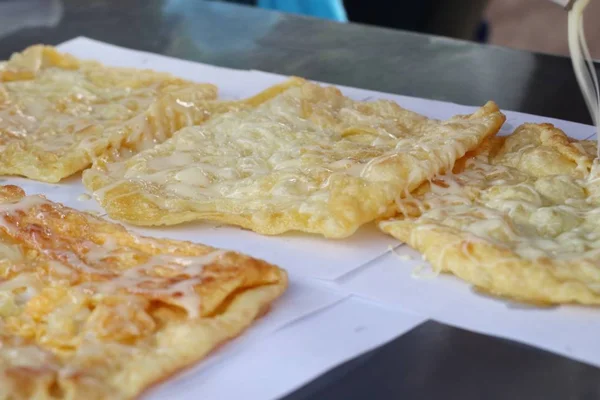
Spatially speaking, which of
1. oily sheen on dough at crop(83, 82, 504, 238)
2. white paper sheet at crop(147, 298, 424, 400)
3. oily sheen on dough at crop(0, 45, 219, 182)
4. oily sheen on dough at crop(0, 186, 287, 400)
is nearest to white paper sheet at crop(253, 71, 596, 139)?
oily sheen on dough at crop(83, 82, 504, 238)

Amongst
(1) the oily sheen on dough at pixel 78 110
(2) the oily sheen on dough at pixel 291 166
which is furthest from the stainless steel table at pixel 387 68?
(1) the oily sheen on dough at pixel 78 110

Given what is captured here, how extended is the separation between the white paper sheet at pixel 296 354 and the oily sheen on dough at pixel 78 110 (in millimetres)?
1193

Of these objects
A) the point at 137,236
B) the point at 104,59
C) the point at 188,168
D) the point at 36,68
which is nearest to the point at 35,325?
the point at 137,236

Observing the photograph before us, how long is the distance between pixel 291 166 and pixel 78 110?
1.07m

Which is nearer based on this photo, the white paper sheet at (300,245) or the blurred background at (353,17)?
the white paper sheet at (300,245)

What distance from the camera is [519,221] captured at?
2.20m

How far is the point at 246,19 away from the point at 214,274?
274 centimetres

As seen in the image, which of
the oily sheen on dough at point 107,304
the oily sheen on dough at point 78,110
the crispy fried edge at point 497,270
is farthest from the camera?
the oily sheen on dough at point 78,110

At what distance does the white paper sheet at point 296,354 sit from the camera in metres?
1.73

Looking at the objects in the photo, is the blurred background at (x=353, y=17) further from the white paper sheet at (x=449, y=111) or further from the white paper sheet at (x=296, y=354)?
the white paper sheet at (x=296, y=354)

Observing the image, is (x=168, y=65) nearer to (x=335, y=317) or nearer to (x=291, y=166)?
(x=291, y=166)

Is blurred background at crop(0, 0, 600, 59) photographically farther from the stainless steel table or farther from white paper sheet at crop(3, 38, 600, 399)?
white paper sheet at crop(3, 38, 600, 399)

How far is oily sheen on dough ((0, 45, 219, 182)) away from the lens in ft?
9.26

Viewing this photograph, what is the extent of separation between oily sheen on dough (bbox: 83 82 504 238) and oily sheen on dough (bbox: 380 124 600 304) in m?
0.08
